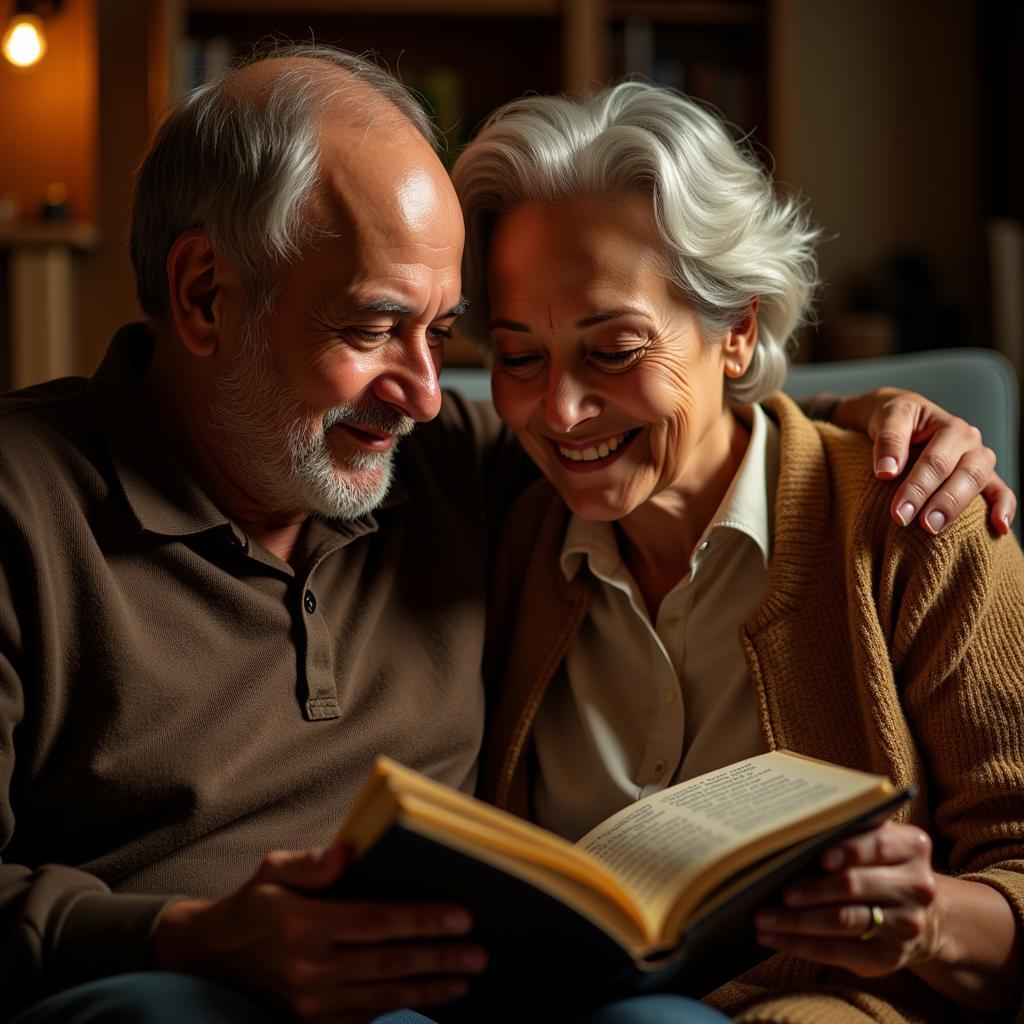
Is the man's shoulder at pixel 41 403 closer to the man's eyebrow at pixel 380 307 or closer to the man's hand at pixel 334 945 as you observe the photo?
the man's eyebrow at pixel 380 307

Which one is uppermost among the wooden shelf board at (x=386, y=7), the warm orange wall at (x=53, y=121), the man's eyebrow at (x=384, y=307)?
the wooden shelf board at (x=386, y=7)

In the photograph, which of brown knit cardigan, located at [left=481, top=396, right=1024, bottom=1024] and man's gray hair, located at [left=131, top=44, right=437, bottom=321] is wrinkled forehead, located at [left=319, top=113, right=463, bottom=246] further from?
brown knit cardigan, located at [left=481, top=396, right=1024, bottom=1024]

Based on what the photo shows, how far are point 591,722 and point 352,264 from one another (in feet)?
2.05

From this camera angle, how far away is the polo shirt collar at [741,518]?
1.48m

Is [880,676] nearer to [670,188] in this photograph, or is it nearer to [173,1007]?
[670,188]

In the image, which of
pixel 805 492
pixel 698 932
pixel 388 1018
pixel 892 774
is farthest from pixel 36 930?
pixel 805 492

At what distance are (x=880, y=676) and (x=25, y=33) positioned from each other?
120 inches

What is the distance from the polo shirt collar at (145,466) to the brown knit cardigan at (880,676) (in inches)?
18.6

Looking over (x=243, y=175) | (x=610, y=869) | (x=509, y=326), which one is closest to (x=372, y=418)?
(x=509, y=326)

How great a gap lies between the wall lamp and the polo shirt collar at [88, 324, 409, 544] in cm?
234

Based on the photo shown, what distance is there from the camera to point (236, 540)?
4.46 ft

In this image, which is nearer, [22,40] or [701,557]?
[701,557]

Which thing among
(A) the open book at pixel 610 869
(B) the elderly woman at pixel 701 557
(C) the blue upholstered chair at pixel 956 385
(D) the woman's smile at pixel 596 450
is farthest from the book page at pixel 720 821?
(C) the blue upholstered chair at pixel 956 385

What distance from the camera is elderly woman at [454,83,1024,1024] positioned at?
4.17 ft
